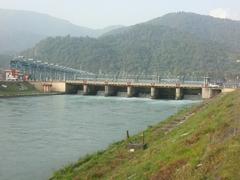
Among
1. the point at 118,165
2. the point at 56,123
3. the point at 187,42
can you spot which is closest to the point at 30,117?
the point at 56,123

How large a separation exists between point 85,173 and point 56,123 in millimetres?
22543

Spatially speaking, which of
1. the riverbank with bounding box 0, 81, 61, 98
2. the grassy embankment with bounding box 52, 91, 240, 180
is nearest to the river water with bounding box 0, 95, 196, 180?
the grassy embankment with bounding box 52, 91, 240, 180

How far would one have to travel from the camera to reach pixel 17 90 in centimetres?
7994

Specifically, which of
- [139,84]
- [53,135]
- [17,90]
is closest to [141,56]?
[139,84]

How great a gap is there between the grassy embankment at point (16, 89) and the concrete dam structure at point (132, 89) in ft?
8.79

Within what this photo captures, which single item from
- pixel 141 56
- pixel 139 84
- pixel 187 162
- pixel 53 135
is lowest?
pixel 53 135

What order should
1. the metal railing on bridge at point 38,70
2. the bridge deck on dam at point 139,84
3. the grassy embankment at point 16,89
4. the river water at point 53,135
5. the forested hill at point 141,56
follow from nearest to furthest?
1. the river water at point 53,135
2. the grassy embankment at point 16,89
3. the bridge deck on dam at point 139,84
4. the metal railing on bridge at point 38,70
5. the forested hill at point 141,56

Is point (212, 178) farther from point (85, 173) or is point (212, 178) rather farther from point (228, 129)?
point (85, 173)

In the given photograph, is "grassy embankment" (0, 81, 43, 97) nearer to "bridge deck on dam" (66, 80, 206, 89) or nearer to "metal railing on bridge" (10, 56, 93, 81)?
"bridge deck on dam" (66, 80, 206, 89)

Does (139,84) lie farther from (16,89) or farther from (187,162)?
(187,162)

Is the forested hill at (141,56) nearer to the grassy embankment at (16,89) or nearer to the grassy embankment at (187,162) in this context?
the grassy embankment at (16,89)

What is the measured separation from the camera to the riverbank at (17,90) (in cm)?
7488

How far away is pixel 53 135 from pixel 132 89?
49622 millimetres

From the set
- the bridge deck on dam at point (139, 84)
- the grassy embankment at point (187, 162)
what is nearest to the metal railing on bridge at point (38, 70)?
the bridge deck on dam at point (139, 84)
